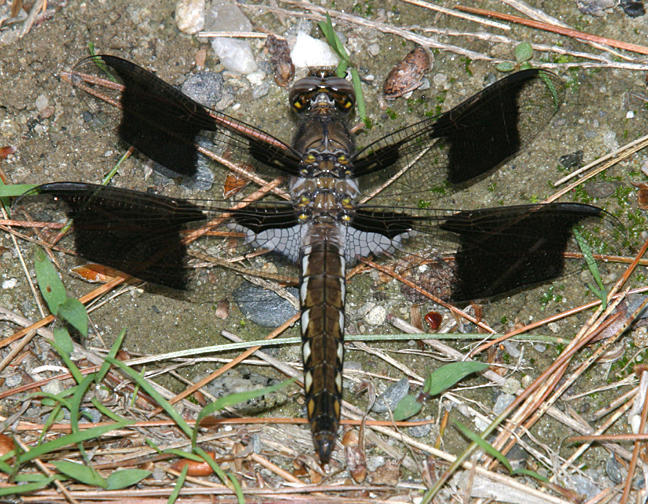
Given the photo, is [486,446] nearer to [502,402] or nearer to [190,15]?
[502,402]

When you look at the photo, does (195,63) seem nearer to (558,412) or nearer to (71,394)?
(71,394)

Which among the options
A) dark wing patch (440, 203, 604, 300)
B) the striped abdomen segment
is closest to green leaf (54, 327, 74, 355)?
the striped abdomen segment

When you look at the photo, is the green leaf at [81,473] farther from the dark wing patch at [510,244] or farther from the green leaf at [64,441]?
the dark wing patch at [510,244]

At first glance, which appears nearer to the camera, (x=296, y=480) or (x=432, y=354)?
(x=296, y=480)

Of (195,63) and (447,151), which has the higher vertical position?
(195,63)

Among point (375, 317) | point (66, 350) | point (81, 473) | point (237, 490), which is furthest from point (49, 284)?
point (375, 317)

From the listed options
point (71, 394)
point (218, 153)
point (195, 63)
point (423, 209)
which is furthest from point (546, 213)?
point (71, 394)
